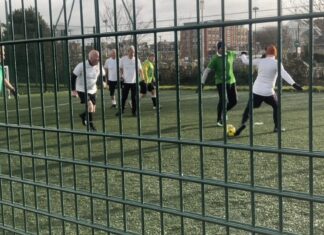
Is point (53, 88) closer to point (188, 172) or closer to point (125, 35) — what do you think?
point (125, 35)

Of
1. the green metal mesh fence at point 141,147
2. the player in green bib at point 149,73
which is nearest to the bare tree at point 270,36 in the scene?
the green metal mesh fence at point 141,147

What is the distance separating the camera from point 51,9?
3.03 meters

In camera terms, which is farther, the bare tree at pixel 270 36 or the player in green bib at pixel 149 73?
the player in green bib at pixel 149 73

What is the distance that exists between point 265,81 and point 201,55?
265 inches

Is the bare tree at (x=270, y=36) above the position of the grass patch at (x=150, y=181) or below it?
above

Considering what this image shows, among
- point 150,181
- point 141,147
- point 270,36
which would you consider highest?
point 270,36

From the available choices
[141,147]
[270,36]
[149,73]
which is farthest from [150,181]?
[149,73]

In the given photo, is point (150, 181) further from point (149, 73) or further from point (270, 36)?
point (149, 73)

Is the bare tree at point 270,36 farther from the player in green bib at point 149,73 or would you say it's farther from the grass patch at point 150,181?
the player in green bib at point 149,73

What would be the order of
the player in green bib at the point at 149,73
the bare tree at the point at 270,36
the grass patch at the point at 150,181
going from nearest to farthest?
the bare tree at the point at 270,36
the grass patch at the point at 150,181
the player in green bib at the point at 149,73

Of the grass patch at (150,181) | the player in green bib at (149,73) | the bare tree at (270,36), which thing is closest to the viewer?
the bare tree at (270,36)

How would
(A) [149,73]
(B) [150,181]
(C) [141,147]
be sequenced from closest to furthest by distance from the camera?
1. (C) [141,147]
2. (B) [150,181]
3. (A) [149,73]

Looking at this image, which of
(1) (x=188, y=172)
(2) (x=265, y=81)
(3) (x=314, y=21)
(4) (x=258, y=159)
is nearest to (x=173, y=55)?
(3) (x=314, y=21)

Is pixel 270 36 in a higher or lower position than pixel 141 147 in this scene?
higher
